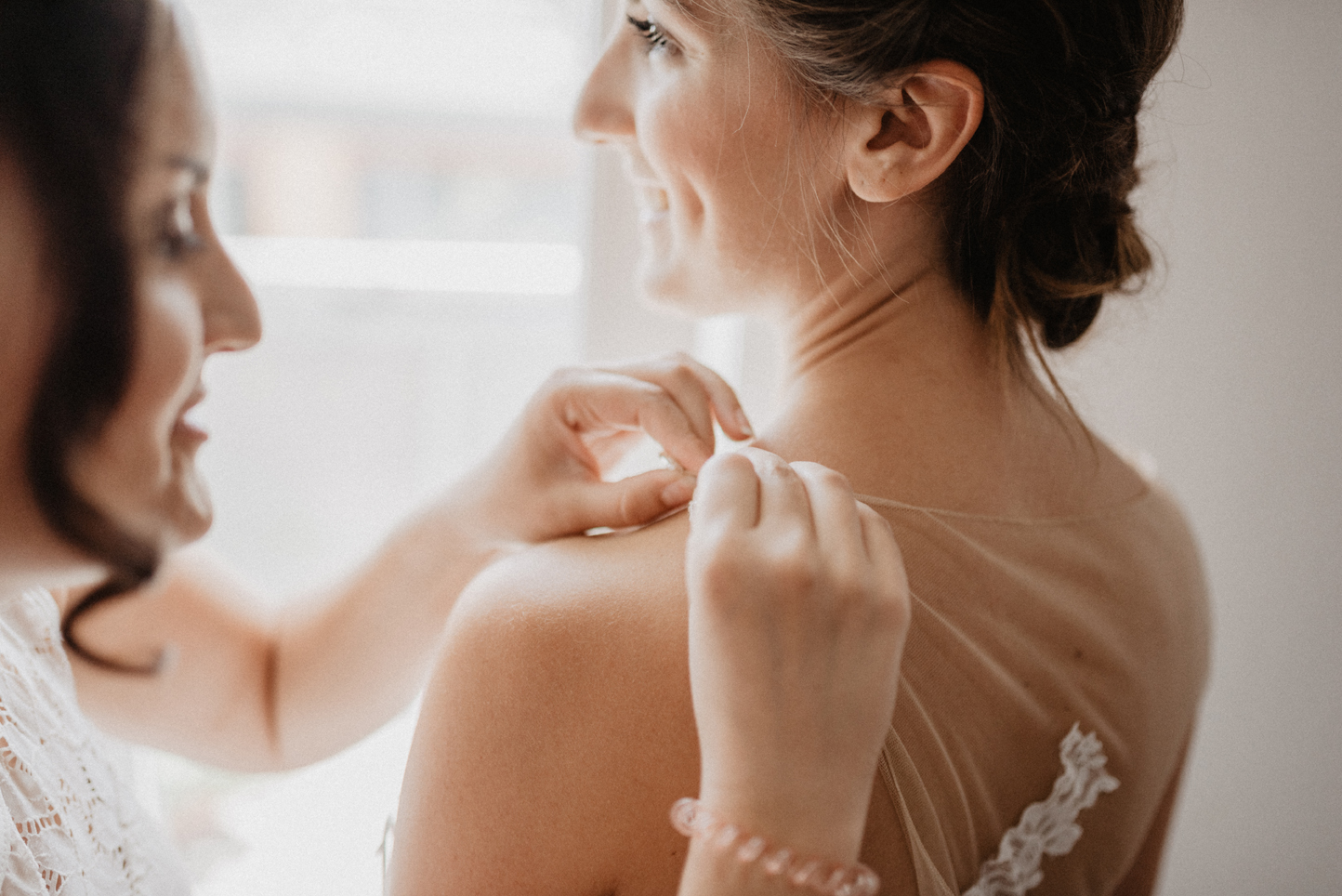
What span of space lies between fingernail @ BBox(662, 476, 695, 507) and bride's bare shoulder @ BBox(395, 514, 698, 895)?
4.3 inches

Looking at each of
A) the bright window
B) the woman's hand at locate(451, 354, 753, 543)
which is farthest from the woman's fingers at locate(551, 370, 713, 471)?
the bright window

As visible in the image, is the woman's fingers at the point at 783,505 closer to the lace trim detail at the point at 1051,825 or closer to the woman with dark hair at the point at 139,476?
the woman with dark hair at the point at 139,476

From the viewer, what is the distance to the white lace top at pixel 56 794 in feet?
2.39

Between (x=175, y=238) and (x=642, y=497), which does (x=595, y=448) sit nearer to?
(x=642, y=497)

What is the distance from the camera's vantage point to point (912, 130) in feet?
2.52

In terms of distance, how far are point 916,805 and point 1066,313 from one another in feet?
1.51

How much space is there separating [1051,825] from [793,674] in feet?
1.41

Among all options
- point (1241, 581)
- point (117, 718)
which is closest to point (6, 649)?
point (117, 718)

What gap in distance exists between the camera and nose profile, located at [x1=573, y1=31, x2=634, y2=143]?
0.89 metres

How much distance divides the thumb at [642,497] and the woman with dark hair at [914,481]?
38mm

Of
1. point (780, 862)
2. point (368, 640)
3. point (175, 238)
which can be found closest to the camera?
point (780, 862)

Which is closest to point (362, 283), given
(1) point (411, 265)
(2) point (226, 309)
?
(1) point (411, 265)

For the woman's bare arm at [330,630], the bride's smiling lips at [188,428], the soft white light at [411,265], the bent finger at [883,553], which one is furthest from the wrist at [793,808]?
the soft white light at [411,265]

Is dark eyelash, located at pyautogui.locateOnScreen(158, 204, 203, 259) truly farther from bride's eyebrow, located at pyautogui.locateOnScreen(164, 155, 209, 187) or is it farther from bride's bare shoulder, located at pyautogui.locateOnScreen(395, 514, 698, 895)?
bride's bare shoulder, located at pyautogui.locateOnScreen(395, 514, 698, 895)
